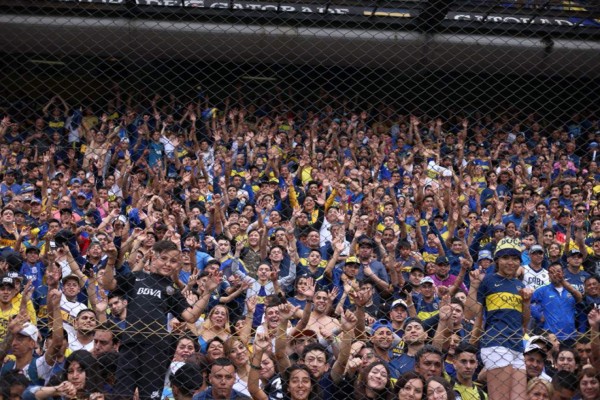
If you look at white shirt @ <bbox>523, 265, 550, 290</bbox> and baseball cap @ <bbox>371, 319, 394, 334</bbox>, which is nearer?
baseball cap @ <bbox>371, 319, 394, 334</bbox>

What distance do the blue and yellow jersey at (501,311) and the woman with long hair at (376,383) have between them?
0.74 meters

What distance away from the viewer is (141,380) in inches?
194

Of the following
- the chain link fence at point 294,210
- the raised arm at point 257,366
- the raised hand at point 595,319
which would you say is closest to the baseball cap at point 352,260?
the chain link fence at point 294,210

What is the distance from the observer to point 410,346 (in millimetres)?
5430

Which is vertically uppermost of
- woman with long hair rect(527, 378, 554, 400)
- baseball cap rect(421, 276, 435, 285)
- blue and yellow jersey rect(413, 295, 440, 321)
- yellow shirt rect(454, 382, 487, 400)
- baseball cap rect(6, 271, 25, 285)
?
woman with long hair rect(527, 378, 554, 400)

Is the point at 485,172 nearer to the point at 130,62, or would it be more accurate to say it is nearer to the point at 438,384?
the point at 130,62

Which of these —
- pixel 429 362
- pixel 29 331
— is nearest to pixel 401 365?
pixel 429 362

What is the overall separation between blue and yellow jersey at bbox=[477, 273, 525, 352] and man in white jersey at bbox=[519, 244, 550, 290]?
2.09 m

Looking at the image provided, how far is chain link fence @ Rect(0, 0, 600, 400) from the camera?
4.97 metres

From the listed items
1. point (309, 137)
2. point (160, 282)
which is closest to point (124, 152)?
point (309, 137)

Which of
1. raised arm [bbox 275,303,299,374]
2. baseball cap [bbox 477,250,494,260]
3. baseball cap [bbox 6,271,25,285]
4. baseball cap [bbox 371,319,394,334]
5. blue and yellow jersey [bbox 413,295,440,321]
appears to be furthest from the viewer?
baseball cap [bbox 477,250,494,260]

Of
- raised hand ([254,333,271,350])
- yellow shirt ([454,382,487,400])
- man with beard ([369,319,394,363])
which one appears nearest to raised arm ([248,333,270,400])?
raised hand ([254,333,271,350])

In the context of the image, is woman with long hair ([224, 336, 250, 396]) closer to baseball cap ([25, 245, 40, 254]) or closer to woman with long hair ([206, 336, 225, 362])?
woman with long hair ([206, 336, 225, 362])

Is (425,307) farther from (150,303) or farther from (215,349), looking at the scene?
(150,303)
